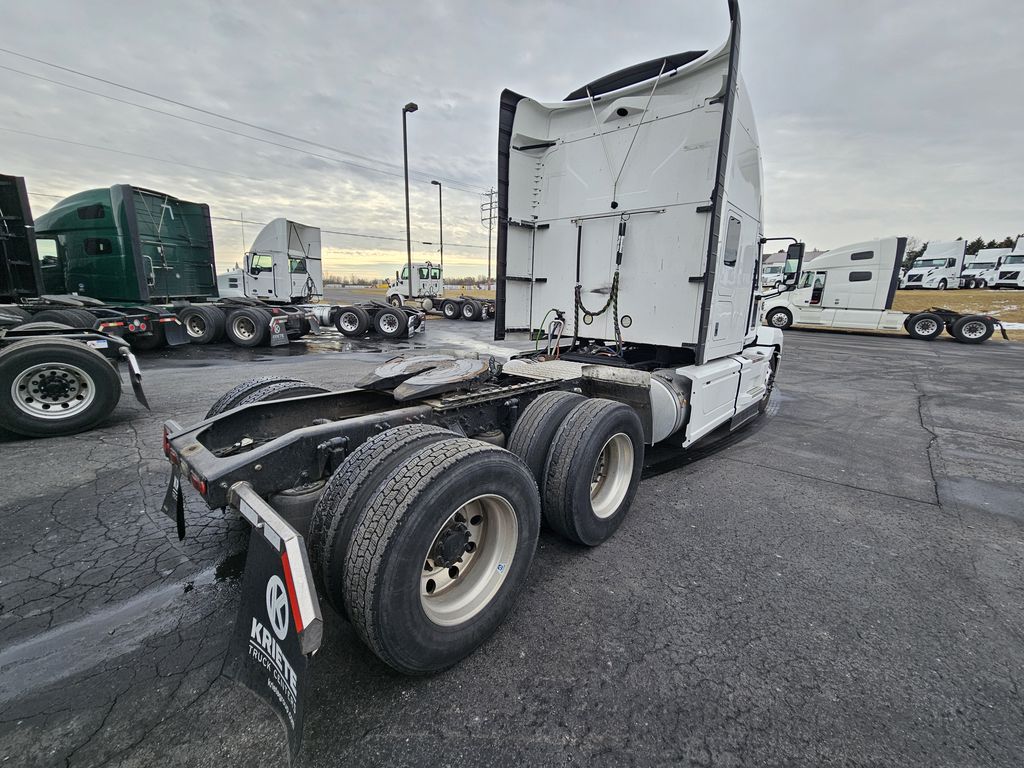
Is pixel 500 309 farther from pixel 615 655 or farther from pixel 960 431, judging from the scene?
pixel 960 431

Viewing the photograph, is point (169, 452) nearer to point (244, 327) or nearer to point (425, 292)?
point (244, 327)

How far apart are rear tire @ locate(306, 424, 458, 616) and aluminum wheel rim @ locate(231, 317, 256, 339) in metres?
11.9

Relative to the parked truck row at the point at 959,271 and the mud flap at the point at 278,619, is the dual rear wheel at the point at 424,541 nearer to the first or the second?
the mud flap at the point at 278,619

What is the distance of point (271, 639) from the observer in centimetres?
153

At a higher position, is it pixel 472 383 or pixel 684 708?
pixel 472 383

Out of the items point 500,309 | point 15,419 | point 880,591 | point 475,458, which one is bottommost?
point 880,591

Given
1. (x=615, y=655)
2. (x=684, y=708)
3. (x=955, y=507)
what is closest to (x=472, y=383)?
(x=615, y=655)

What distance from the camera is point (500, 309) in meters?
5.40

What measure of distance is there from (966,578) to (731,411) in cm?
261

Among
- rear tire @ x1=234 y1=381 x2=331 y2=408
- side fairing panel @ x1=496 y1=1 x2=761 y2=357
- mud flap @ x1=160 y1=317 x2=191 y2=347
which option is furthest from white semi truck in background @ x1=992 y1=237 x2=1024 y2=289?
mud flap @ x1=160 y1=317 x2=191 y2=347

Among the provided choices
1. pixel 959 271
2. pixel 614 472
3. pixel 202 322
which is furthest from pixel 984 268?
pixel 202 322

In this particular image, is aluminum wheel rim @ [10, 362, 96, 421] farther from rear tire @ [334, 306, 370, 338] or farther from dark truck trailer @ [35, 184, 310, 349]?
rear tire @ [334, 306, 370, 338]

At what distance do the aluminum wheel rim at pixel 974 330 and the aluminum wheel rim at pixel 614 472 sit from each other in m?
20.6

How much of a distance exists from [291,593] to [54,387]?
5.56 m
